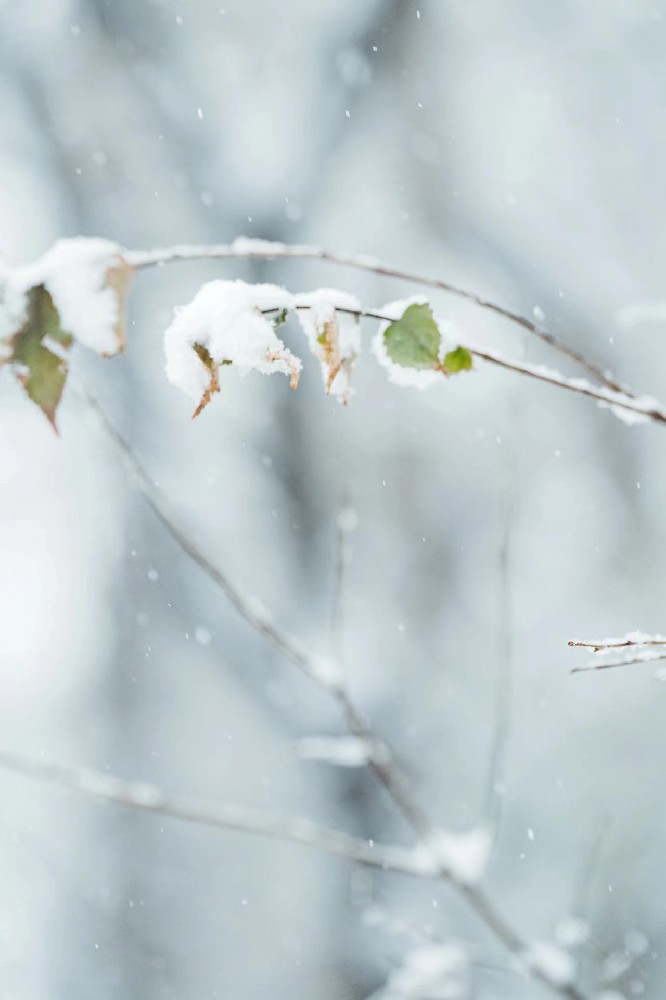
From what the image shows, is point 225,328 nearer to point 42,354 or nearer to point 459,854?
point 42,354

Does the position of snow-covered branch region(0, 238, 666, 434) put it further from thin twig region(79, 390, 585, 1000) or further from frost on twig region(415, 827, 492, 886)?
frost on twig region(415, 827, 492, 886)

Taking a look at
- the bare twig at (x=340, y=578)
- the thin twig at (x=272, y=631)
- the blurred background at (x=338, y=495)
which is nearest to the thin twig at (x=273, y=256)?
the thin twig at (x=272, y=631)

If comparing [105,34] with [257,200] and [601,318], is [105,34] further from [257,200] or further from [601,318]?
[601,318]

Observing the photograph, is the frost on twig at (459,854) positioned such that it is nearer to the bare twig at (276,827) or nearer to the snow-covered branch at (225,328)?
the bare twig at (276,827)

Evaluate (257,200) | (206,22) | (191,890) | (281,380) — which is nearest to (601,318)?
(281,380)

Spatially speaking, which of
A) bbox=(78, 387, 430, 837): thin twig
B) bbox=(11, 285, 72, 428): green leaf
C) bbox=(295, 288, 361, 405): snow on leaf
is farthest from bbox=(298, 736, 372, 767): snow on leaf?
bbox=(11, 285, 72, 428): green leaf

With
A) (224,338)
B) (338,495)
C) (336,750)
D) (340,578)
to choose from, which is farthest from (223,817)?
(338,495)

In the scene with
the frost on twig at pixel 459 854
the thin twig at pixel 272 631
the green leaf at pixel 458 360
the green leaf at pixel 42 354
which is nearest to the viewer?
the green leaf at pixel 42 354
